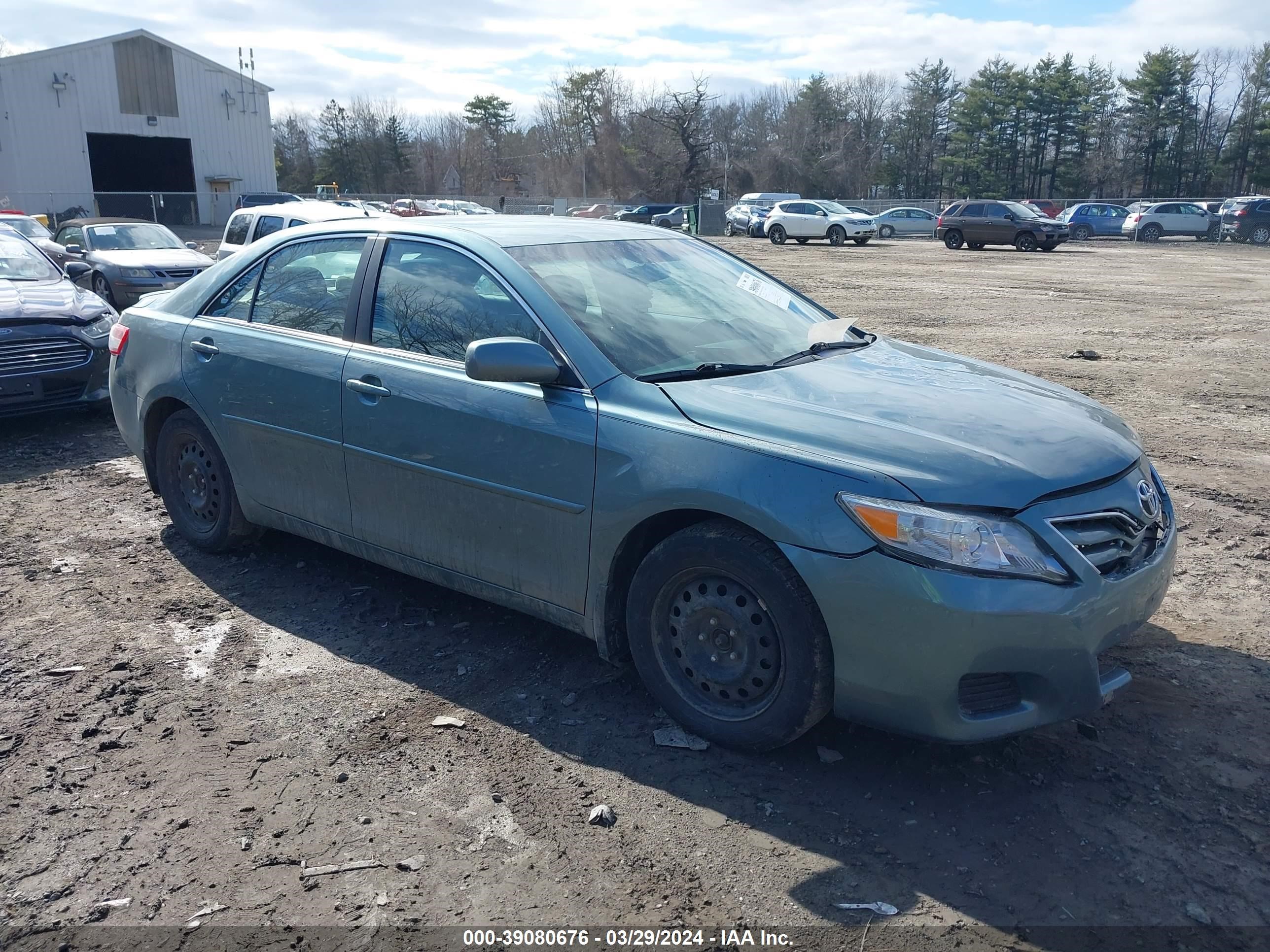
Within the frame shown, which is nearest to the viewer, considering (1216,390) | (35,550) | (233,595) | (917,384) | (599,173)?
(917,384)

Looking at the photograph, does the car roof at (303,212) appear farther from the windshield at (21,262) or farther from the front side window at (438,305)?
the front side window at (438,305)

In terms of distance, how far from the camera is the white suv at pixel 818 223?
39.0 m

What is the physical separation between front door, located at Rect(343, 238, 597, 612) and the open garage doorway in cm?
4201

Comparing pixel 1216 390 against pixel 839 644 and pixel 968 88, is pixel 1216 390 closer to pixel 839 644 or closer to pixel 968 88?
pixel 839 644

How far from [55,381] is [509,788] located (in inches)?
254

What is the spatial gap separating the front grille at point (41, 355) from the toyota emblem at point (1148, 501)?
7.75 meters

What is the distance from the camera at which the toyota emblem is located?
11.0ft

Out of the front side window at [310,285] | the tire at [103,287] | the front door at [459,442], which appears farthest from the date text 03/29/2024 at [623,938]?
the tire at [103,287]

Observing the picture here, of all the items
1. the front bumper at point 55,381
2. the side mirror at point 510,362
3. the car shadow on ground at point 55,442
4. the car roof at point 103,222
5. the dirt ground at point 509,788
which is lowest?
the car shadow on ground at point 55,442

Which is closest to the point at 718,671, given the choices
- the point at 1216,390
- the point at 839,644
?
the point at 839,644

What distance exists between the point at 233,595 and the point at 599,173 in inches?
3237

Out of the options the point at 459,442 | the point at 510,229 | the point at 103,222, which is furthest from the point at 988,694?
the point at 103,222

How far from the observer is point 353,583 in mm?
4965


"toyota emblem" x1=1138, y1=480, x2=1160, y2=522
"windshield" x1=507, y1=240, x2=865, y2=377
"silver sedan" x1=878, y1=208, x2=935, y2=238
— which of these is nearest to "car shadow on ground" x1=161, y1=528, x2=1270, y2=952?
"toyota emblem" x1=1138, y1=480, x2=1160, y2=522
